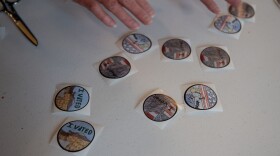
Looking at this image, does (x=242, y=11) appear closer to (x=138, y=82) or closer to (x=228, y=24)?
(x=228, y=24)

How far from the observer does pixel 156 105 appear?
2.14 feet

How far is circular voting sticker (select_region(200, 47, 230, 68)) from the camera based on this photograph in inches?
29.0

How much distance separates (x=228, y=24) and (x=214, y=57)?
0.15 metres

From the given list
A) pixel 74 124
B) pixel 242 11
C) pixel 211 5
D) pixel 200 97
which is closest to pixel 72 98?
pixel 74 124

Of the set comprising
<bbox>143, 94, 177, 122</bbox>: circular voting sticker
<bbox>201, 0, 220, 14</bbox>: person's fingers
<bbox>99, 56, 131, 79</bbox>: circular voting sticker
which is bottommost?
<bbox>143, 94, 177, 122</bbox>: circular voting sticker

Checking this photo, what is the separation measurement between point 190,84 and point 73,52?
329 millimetres

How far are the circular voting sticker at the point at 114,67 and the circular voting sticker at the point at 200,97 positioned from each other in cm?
17

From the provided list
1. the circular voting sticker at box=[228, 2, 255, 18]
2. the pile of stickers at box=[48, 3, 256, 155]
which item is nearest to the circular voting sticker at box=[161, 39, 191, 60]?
the pile of stickers at box=[48, 3, 256, 155]

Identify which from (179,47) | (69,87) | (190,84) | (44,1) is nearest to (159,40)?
(179,47)

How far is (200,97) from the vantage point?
26.5 inches

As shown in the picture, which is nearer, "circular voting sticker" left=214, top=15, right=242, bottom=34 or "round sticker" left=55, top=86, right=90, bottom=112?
"round sticker" left=55, top=86, right=90, bottom=112

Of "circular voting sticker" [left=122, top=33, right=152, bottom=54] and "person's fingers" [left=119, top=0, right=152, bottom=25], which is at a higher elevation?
"person's fingers" [left=119, top=0, right=152, bottom=25]

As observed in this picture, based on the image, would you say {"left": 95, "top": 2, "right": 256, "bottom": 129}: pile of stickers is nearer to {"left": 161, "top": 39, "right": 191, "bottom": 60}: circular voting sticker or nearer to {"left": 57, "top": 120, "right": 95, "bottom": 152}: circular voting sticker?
{"left": 161, "top": 39, "right": 191, "bottom": 60}: circular voting sticker

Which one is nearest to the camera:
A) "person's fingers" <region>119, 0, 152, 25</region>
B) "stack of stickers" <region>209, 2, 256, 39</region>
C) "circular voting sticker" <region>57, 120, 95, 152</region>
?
"circular voting sticker" <region>57, 120, 95, 152</region>
